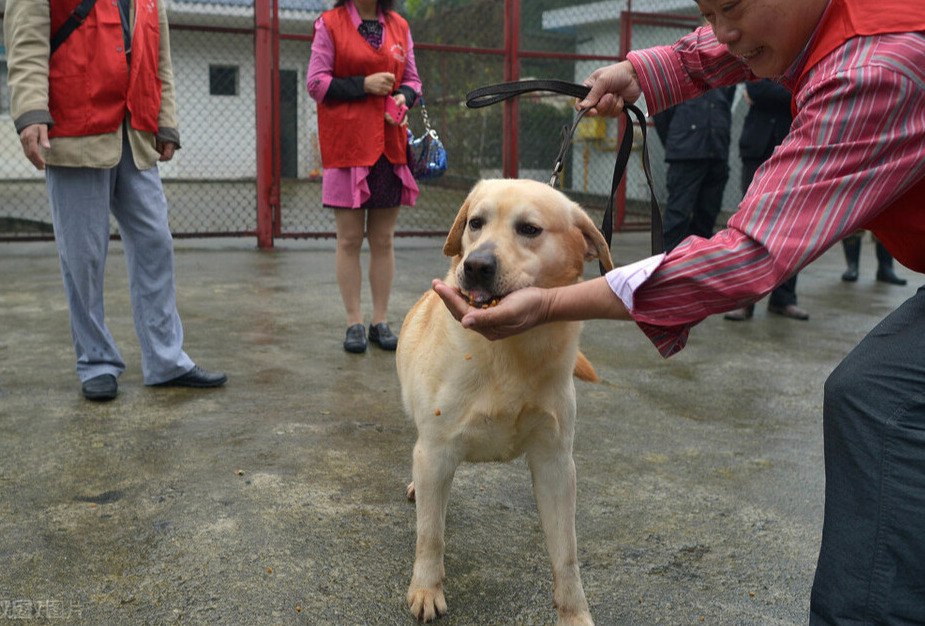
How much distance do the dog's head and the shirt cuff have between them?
1.57ft

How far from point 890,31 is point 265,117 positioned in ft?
24.0

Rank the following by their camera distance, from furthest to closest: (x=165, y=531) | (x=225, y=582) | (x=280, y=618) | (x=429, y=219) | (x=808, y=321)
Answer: (x=429, y=219)
(x=808, y=321)
(x=165, y=531)
(x=225, y=582)
(x=280, y=618)

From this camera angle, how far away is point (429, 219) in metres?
11.5

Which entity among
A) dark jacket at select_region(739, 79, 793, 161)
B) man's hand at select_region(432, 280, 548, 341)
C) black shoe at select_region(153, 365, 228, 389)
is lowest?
black shoe at select_region(153, 365, 228, 389)

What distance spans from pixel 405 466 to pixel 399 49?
2651 millimetres

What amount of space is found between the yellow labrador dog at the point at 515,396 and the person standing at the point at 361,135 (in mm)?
2395

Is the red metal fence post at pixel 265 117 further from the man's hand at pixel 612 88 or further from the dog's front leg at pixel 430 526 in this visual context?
the dog's front leg at pixel 430 526

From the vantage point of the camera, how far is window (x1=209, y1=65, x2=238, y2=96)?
1758 cm

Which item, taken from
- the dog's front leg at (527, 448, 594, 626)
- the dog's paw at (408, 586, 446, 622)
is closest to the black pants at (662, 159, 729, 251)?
the dog's front leg at (527, 448, 594, 626)

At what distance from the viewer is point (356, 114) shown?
14.8 feet

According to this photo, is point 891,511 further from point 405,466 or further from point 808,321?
point 808,321

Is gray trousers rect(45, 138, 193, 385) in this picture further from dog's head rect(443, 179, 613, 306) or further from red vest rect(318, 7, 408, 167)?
dog's head rect(443, 179, 613, 306)

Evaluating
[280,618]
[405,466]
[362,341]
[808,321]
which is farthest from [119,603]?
[808,321]

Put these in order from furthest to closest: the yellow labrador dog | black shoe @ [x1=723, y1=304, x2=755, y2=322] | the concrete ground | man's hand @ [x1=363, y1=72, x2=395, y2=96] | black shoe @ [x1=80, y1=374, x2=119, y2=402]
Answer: black shoe @ [x1=723, y1=304, x2=755, y2=322] < man's hand @ [x1=363, y1=72, x2=395, y2=96] < black shoe @ [x1=80, y1=374, x2=119, y2=402] < the concrete ground < the yellow labrador dog
